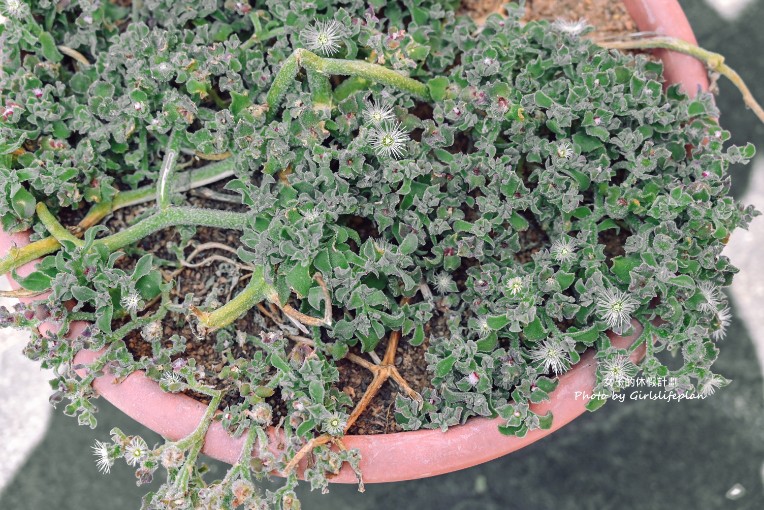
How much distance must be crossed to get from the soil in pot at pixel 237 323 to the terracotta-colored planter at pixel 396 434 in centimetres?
5

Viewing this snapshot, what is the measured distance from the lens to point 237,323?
1324mm

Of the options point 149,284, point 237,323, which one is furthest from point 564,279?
point 149,284

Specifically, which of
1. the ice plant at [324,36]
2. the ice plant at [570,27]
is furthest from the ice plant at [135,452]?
the ice plant at [570,27]

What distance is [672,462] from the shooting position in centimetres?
188

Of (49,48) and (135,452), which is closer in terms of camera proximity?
(135,452)

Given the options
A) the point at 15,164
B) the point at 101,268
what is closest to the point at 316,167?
the point at 101,268

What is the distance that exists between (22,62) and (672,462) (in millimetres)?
1773

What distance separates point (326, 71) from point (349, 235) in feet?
0.90

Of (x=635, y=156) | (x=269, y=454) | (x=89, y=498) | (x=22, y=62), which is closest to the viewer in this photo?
(x=269, y=454)

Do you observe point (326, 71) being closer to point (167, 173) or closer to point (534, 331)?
point (167, 173)

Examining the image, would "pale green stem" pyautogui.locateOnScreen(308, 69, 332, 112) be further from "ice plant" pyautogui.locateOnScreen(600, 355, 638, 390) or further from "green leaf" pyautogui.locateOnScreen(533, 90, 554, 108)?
"ice plant" pyautogui.locateOnScreen(600, 355, 638, 390)

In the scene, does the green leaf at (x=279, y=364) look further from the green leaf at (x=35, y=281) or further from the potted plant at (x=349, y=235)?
the green leaf at (x=35, y=281)

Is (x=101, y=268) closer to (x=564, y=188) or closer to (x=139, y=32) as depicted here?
(x=139, y=32)

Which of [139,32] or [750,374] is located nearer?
[139,32]
